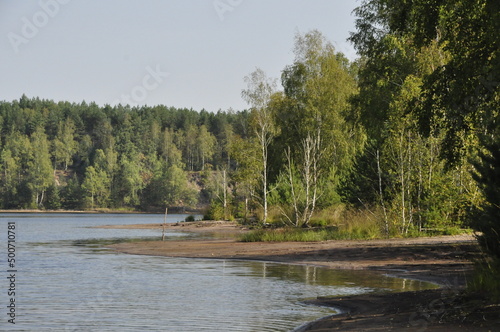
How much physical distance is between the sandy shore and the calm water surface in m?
1.11

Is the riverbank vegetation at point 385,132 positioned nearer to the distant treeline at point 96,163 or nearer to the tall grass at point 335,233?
the tall grass at point 335,233

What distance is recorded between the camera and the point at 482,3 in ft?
52.2

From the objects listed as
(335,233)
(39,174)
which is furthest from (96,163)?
(335,233)

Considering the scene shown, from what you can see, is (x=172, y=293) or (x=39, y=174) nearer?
(x=172, y=293)

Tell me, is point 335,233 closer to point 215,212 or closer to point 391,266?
point 391,266

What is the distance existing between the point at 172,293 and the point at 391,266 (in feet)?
29.4

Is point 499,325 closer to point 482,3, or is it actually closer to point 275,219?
point 482,3

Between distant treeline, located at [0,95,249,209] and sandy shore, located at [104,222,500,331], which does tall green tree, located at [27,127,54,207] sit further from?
sandy shore, located at [104,222,500,331]

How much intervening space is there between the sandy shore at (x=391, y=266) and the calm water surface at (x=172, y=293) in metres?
1.11

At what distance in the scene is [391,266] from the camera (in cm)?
2592

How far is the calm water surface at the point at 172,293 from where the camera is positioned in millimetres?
15502

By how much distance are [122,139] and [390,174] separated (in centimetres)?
15556

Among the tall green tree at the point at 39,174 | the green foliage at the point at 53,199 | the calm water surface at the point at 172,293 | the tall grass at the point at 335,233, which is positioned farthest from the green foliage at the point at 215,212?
the green foliage at the point at 53,199

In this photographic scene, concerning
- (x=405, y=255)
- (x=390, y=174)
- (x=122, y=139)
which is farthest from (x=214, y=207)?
(x=122, y=139)
